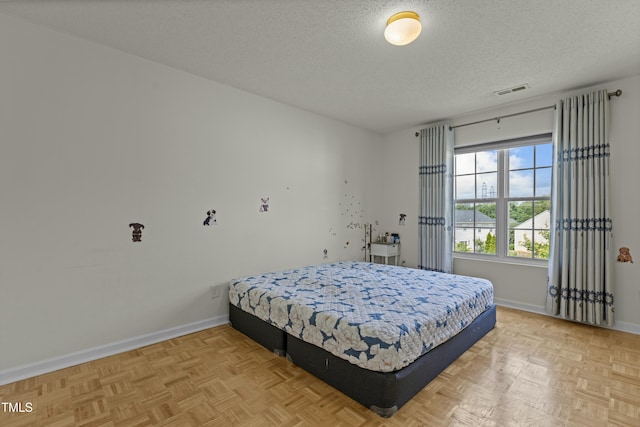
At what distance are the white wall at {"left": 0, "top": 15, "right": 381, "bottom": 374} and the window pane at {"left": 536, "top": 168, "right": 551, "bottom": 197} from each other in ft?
10.4

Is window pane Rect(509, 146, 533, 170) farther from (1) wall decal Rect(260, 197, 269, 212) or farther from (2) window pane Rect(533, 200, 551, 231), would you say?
(1) wall decal Rect(260, 197, 269, 212)

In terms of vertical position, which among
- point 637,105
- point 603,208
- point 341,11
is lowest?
point 603,208

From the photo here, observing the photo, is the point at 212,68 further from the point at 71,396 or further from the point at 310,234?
the point at 71,396

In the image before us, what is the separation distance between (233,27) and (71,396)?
2855mm

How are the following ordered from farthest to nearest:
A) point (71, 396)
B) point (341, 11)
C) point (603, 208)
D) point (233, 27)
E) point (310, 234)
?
1. point (310, 234)
2. point (603, 208)
3. point (233, 27)
4. point (341, 11)
5. point (71, 396)

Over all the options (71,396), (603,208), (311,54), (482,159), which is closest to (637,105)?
(603,208)

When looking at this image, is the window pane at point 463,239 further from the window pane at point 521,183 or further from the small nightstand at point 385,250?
the small nightstand at point 385,250

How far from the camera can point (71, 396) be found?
6.30ft

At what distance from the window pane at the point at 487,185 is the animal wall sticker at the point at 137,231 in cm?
428

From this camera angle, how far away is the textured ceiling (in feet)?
6.67

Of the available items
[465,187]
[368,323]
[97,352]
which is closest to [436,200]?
[465,187]

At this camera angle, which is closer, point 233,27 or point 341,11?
point 341,11

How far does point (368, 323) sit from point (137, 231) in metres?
2.21

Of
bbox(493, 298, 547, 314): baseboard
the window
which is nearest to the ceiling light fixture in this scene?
the window
